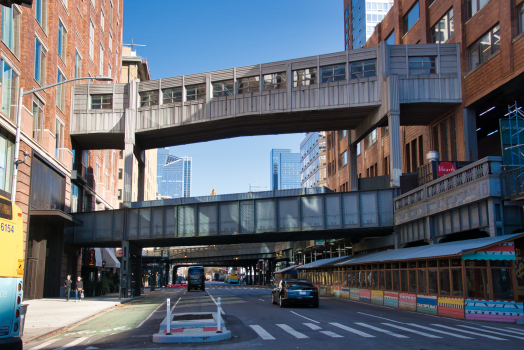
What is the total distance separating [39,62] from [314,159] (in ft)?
259

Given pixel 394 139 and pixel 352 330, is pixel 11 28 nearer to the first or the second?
pixel 352 330

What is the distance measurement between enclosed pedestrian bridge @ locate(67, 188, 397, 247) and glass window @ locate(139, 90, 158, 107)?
430 inches

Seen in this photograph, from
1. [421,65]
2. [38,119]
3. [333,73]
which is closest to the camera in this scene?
[38,119]

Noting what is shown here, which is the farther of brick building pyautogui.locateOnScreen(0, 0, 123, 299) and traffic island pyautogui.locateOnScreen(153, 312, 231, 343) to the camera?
brick building pyautogui.locateOnScreen(0, 0, 123, 299)

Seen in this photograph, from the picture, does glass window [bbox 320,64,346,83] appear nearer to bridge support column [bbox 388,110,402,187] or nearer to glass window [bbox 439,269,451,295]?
bridge support column [bbox 388,110,402,187]

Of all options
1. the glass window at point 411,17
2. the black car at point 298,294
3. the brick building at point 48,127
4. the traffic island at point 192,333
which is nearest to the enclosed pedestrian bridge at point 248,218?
the brick building at point 48,127

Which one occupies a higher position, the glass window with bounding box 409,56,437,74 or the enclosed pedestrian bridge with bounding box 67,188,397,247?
the glass window with bounding box 409,56,437,74

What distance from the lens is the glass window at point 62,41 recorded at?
134 feet

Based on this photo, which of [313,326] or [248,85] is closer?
[313,326]

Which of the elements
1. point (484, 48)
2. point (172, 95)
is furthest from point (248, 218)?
point (484, 48)

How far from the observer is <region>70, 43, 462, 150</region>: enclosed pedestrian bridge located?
41.1m

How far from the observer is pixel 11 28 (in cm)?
3005

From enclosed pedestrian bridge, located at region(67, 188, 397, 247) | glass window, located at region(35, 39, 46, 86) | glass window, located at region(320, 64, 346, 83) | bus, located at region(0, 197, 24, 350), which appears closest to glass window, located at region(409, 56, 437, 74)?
glass window, located at region(320, 64, 346, 83)

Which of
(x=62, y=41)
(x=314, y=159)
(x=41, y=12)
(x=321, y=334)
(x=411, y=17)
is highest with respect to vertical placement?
(x=411, y=17)
